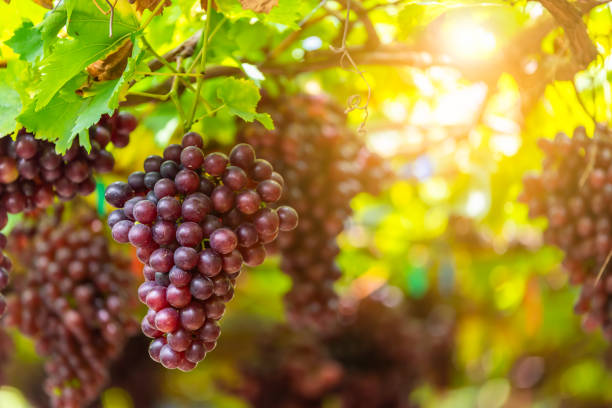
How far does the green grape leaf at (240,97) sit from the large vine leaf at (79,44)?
13cm

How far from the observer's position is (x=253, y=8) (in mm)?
793

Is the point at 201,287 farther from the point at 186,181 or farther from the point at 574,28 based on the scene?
the point at 574,28

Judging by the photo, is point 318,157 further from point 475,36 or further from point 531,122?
point 531,122

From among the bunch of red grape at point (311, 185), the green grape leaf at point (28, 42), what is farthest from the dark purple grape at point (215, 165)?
the bunch of red grape at point (311, 185)

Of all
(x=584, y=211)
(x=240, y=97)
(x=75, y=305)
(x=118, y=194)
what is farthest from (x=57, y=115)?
(x=584, y=211)

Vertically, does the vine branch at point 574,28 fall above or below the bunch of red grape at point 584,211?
above

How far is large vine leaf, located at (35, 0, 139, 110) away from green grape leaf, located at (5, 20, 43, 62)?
63 millimetres

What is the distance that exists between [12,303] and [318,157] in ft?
2.53

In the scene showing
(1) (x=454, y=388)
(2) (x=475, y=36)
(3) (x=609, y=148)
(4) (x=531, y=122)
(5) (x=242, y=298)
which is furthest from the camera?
(1) (x=454, y=388)

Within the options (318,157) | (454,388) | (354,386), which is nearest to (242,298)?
(354,386)

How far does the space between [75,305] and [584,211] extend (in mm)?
1031

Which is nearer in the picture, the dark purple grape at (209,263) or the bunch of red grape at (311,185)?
the dark purple grape at (209,263)

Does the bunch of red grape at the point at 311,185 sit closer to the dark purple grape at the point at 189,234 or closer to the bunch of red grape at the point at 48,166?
the bunch of red grape at the point at 48,166

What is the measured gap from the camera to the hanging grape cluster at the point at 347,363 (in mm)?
2041
